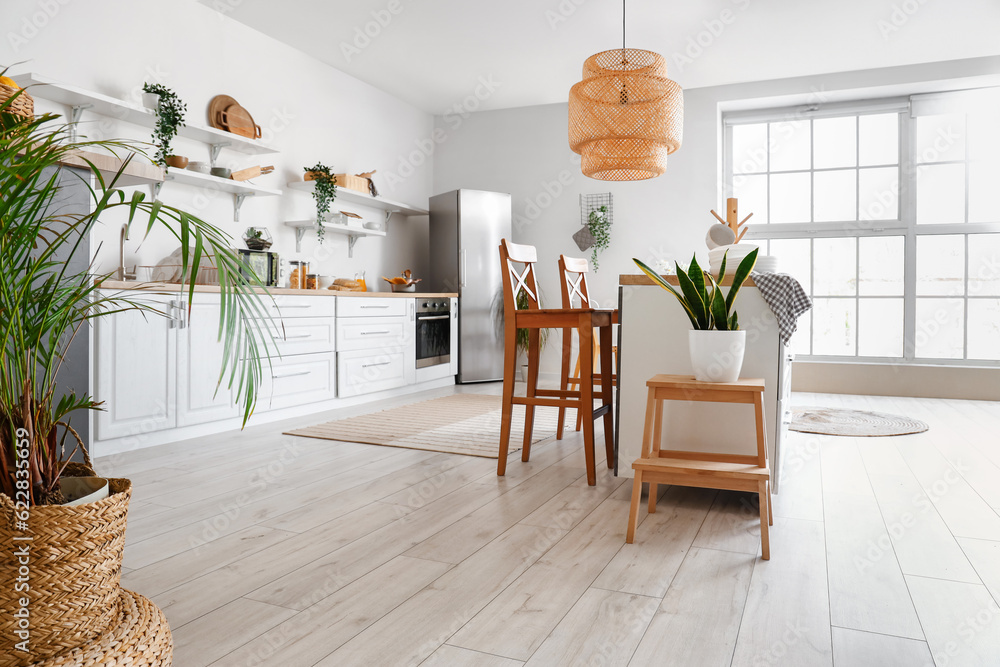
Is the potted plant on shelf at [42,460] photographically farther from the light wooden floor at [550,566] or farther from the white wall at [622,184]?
the white wall at [622,184]

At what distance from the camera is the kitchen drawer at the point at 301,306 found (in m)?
3.83

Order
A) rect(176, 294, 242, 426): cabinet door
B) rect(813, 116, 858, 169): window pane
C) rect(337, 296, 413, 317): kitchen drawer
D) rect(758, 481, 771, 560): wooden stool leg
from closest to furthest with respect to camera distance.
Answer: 1. rect(758, 481, 771, 560): wooden stool leg
2. rect(176, 294, 242, 426): cabinet door
3. rect(337, 296, 413, 317): kitchen drawer
4. rect(813, 116, 858, 169): window pane

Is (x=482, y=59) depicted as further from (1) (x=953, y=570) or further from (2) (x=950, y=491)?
(1) (x=953, y=570)

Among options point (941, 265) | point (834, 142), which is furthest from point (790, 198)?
point (941, 265)

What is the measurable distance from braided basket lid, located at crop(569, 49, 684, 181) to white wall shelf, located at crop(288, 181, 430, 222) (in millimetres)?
2340

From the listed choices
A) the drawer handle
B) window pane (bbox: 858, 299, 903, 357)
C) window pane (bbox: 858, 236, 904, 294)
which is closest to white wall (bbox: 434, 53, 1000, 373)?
window pane (bbox: 858, 236, 904, 294)

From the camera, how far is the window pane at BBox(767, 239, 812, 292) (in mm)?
5707

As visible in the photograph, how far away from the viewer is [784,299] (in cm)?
217

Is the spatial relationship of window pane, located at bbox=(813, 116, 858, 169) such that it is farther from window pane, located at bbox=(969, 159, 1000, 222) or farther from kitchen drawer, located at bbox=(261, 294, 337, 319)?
kitchen drawer, located at bbox=(261, 294, 337, 319)

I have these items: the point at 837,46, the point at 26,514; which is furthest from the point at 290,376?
the point at 837,46

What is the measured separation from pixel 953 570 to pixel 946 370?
4153mm

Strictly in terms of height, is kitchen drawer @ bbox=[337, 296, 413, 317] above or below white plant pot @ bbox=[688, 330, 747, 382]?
above

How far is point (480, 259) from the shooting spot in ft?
19.6

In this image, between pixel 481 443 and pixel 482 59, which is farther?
pixel 482 59
